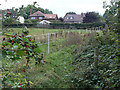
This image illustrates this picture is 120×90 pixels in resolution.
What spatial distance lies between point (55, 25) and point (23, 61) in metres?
9.48

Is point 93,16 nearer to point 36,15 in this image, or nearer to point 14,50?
point 36,15

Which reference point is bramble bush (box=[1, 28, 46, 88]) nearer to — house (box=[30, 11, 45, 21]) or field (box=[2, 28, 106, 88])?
field (box=[2, 28, 106, 88])

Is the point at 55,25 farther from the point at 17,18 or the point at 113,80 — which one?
the point at 17,18

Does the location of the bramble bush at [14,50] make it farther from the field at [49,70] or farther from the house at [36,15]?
the house at [36,15]

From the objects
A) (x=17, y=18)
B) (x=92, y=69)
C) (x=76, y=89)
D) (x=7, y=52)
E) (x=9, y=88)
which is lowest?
(x=76, y=89)

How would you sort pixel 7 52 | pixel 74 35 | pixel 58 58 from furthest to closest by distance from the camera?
1. pixel 74 35
2. pixel 58 58
3. pixel 7 52

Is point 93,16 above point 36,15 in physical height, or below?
above

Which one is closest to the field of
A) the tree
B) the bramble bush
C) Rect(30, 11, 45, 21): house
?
the bramble bush

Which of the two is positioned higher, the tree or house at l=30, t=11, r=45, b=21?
the tree

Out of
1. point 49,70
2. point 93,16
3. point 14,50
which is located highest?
point 93,16

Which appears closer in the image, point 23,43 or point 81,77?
point 23,43

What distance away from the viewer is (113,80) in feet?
9.97

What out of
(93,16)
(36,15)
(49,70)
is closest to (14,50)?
(36,15)

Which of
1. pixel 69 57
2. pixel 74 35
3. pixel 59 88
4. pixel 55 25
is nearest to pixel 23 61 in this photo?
pixel 59 88
